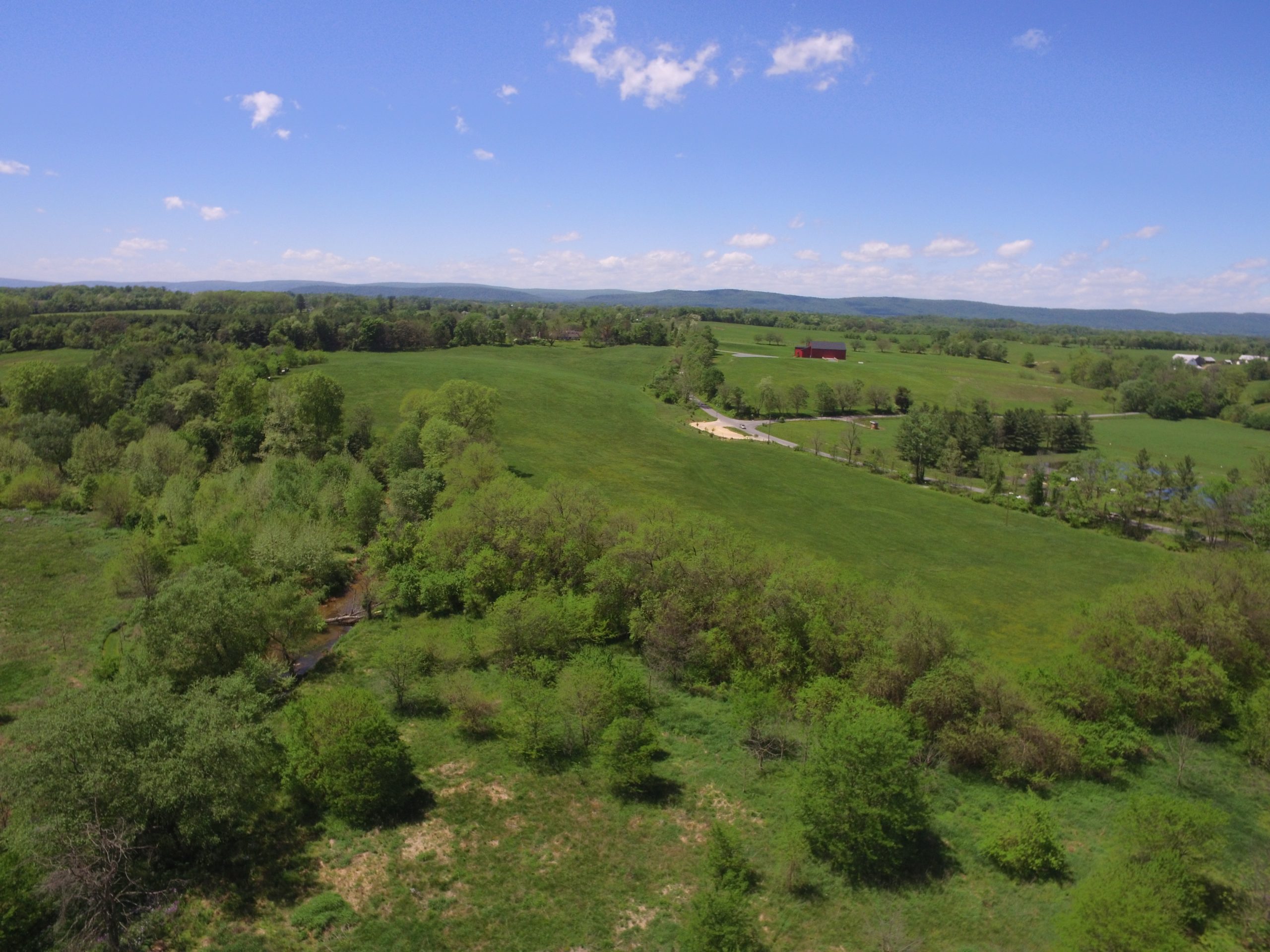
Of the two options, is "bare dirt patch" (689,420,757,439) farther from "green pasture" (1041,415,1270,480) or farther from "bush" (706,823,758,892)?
"bush" (706,823,758,892)

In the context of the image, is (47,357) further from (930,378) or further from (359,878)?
(930,378)

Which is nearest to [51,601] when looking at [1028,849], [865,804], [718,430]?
[865,804]

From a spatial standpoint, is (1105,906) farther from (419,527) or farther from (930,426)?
(930,426)

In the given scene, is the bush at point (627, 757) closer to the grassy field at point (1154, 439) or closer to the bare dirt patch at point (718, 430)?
the grassy field at point (1154, 439)

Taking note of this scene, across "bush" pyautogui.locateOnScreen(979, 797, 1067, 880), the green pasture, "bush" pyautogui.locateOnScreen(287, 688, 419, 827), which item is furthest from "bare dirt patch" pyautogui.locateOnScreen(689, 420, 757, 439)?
"bush" pyautogui.locateOnScreen(979, 797, 1067, 880)

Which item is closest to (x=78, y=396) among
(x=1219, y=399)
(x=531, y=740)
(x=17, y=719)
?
(x=17, y=719)

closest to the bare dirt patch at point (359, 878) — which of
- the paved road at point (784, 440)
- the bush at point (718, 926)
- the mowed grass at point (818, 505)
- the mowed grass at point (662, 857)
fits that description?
the mowed grass at point (662, 857)

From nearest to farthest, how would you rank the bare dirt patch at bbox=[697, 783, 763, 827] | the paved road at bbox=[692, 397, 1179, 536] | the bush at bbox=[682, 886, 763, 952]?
1. the bush at bbox=[682, 886, 763, 952]
2. the bare dirt patch at bbox=[697, 783, 763, 827]
3. the paved road at bbox=[692, 397, 1179, 536]

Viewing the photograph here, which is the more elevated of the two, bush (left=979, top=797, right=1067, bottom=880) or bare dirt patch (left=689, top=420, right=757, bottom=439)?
bare dirt patch (left=689, top=420, right=757, bottom=439)
